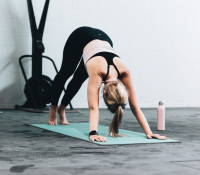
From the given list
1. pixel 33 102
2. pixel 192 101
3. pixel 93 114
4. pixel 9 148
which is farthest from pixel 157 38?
pixel 9 148

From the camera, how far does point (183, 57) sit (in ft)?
22.7

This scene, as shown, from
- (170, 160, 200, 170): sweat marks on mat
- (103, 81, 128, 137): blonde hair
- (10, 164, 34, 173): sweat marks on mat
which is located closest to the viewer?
(10, 164, 34, 173): sweat marks on mat

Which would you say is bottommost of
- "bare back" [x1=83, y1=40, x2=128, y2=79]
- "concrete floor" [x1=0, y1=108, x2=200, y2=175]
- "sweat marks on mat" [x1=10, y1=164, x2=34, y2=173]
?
"concrete floor" [x1=0, y1=108, x2=200, y2=175]

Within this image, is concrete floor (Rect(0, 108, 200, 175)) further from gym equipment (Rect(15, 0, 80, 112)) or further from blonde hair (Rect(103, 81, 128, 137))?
gym equipment (Rect(15, 0, 80, 112))

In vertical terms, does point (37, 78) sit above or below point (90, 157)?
above

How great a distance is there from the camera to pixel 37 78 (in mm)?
5547

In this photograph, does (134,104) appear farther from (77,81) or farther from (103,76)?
(77,81)

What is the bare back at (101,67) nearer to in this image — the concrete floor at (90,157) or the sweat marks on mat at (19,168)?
the concrete floor at (90,157)

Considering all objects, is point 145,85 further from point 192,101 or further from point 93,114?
point 93,114

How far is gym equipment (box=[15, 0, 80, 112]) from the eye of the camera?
5.48m

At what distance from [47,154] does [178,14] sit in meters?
5.58

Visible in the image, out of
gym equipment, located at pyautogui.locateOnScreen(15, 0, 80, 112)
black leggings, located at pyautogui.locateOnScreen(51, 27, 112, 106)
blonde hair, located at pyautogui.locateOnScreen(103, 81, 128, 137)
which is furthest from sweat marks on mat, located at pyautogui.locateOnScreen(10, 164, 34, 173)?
gym equipment, located at pyautogui.locateOnScreen(15, 0, 80, 112)

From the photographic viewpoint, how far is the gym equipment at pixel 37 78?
5.48 metres

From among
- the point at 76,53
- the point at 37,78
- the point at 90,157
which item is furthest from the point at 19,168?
the point at 37,78
